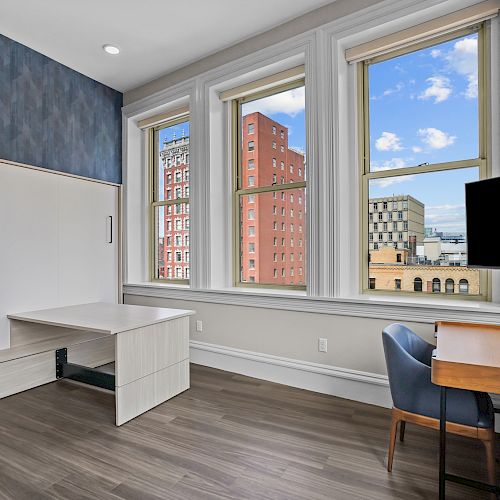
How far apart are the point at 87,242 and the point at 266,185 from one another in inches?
72.9

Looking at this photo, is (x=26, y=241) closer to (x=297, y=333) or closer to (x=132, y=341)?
(x=132, y=341)

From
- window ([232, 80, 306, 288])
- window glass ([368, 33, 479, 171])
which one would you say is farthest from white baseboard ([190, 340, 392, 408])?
window glass ([368, 33, 479, 171])

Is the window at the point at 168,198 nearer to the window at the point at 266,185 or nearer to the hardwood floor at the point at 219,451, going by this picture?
the window at the point at 266,185

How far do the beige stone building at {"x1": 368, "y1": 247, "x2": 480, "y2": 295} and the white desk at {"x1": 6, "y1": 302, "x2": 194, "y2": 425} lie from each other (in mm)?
1630

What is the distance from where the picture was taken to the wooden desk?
1.31 m

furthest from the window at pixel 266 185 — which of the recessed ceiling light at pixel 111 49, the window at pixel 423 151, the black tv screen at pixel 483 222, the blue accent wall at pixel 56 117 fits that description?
the blue accent wall at pixel 56 117

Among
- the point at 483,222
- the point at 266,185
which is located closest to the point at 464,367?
the point at 483,222

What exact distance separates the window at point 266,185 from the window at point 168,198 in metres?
0.72

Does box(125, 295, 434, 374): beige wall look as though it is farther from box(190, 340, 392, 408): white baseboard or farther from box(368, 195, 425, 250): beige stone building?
box(368, 195, 425, 250): beige stone building

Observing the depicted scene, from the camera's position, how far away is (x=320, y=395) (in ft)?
9.00

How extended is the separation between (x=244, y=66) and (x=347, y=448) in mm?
3163

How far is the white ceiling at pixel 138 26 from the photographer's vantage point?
2748 mm

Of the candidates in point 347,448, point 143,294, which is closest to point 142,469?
point 347,448

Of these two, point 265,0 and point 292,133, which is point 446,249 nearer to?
point 292,133
